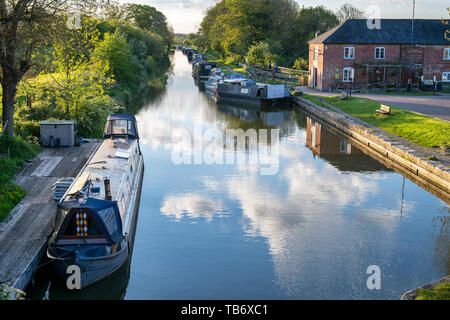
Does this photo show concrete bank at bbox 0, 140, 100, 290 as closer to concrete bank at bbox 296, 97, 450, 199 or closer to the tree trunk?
the tree trunk

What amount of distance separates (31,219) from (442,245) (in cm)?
1062

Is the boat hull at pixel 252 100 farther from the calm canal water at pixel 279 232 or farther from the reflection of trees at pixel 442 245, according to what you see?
the reflection of trees at pixel 442 245

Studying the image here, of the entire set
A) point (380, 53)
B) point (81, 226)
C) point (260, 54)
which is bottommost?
point (81, 226)

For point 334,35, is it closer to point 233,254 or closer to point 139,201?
point 139,201

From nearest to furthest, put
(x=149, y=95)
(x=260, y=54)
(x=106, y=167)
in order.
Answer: (x=106, y=167), (x=149, y=95), (x=260, y=54)

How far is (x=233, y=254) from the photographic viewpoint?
41.2 ft

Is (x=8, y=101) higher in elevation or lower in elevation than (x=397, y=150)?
higher

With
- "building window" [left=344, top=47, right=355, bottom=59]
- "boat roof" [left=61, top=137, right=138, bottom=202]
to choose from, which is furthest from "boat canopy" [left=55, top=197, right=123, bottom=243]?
"building window" [left=344, top=47, right=355, bottom=59]

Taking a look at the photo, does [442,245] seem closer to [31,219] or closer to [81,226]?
[81,226]

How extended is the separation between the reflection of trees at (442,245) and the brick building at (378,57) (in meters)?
30.2

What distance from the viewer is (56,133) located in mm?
20781

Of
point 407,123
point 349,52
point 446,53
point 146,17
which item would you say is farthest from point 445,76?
point 146,17
